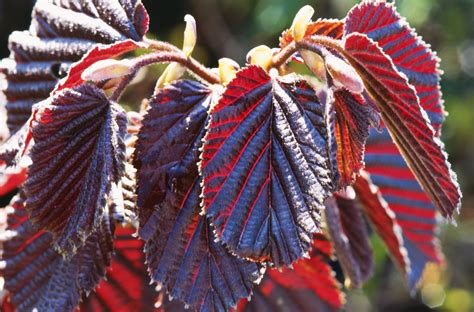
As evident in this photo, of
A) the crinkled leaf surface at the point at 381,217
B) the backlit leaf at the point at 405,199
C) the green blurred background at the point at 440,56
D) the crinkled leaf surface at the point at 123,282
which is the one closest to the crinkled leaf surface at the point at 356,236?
the crinkled leaf surface at the point at 381,217

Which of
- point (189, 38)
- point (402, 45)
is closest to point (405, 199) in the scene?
point (402, 45)

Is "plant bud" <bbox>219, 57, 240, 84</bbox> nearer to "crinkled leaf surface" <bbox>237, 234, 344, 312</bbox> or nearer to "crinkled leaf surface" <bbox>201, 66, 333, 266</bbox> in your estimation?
"crinkled leaf surface" <bbox>201, 66, 333, 266</bbox>

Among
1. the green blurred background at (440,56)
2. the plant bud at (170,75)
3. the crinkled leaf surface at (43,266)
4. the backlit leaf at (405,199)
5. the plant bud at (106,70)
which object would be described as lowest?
the green blurred background at (440,56)

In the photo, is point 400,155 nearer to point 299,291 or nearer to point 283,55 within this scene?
point 299,291

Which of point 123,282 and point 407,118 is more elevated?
point 407,118

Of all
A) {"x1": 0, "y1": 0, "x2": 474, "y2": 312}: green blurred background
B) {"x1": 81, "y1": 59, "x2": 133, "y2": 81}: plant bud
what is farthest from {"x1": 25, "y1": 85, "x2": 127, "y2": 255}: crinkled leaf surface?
{"x1": 0, "y1": 0, "x2": 474, "y2": 312}: green blurred background

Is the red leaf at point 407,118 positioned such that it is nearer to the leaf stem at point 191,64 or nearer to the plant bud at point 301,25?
the plant bud at point 301,25

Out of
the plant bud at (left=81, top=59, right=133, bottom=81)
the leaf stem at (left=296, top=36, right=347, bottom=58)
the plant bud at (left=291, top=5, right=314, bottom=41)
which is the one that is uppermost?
the plant bud at (left=81, top=59, right=133, bottom=81)
